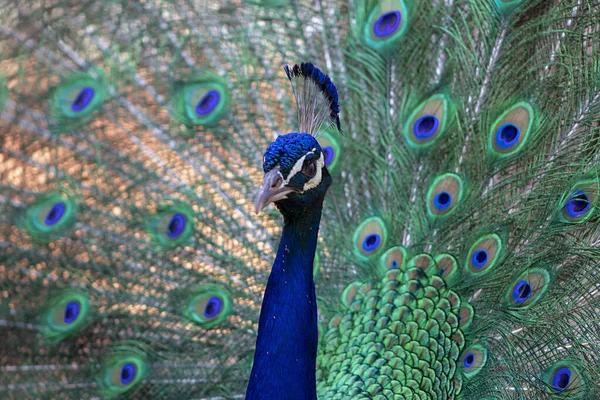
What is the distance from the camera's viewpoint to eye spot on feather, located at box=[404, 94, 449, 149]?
→ 1.71 metres

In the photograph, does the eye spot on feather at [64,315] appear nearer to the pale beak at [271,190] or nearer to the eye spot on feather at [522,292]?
the pale beak at [271,190]

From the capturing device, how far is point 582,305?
1514mm

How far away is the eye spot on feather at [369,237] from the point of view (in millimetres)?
1740

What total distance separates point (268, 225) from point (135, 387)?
21.3 inches

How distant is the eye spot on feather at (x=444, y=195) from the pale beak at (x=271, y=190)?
677 mm

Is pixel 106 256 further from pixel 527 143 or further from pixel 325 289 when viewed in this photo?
pixel 527 143

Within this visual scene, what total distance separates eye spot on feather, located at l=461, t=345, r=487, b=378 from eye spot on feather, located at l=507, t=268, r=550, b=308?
13 centimetres

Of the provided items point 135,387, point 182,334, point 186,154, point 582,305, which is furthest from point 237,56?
point 582,305

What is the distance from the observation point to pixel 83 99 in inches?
70.3

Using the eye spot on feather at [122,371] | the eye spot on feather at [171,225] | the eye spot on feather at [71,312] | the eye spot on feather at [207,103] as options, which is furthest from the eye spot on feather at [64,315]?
the eye spot on feather at [207,103]

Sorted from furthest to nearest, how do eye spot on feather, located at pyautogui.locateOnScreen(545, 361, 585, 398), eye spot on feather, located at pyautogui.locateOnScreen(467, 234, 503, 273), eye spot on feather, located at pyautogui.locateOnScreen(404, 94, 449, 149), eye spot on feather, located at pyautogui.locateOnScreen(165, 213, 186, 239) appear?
1. eye spot on feather, located at pyautogui.locateOnScreen(165, 213, 186, 239)
2. eye spot on feather, located at pyautogui.locateOnScreen(404, 94, 449, 149)
3. eye spot on feather, located at pyautogui.locateOnScreen(467, 234, 503, 273)
4. eye spot on feather, located at pyautogui.locateOnScreen(545, 361, 585, 398)

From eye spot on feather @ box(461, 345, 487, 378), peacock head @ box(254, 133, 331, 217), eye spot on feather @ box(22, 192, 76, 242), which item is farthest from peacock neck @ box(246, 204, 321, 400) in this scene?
eye spot on feather @ box(22, 192, 76, 242)

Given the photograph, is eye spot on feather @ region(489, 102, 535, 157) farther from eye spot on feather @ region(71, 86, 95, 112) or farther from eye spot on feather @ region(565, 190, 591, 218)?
eye spot on feather @ region(71, 86, 95, 112)

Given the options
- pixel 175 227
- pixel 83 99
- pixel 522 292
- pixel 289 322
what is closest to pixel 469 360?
pixel 522 292
